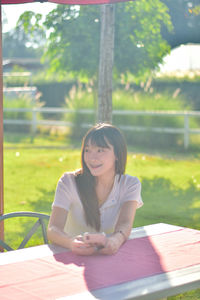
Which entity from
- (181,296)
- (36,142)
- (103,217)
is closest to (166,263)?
(103,217)

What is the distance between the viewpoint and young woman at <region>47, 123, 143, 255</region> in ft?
9.96

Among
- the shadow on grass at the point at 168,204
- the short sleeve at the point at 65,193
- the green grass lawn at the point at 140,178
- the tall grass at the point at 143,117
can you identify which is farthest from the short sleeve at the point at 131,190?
the tall grass at the point at 143,117

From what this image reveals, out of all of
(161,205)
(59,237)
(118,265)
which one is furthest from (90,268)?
(161,205)

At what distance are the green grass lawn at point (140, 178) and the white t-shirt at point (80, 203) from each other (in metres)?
1.61

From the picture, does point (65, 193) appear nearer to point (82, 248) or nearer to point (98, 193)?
point (98, 193)

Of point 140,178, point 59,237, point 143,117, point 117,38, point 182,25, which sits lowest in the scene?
point 140,178

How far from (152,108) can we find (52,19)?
490cm

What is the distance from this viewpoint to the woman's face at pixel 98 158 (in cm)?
303

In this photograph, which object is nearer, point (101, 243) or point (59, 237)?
point (101, 243)

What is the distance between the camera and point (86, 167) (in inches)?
123

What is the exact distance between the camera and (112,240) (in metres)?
2.76

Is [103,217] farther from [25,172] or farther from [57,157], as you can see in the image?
[57,157]

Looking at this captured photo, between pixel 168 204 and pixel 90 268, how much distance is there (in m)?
5.81

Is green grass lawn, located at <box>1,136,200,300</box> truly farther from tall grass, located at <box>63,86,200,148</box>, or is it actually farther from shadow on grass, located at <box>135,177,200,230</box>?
tall grass, located at <box>63,86,200,148</box>
